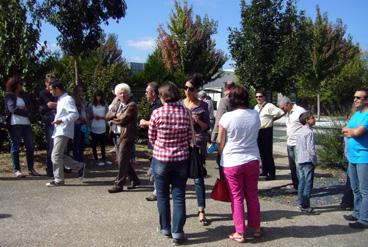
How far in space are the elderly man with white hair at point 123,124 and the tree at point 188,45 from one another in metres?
20.8

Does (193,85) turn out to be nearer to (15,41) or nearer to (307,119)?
(307,119)

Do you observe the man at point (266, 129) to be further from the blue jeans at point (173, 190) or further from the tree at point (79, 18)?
the tree at point (79, 18)

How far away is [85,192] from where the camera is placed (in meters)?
7.19

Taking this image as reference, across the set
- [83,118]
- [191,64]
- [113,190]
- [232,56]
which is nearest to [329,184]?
[113,190]

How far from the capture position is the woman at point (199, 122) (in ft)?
18.4

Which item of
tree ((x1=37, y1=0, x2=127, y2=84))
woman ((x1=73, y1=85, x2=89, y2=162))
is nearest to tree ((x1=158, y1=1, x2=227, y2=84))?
tree ((x1=37, y1=0, x2=127, y2=84))

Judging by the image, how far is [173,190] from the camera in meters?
4.94

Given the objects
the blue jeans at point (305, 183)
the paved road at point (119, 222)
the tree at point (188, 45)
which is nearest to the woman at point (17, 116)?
the paved road at point (119, 222)

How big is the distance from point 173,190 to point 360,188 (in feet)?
8.13

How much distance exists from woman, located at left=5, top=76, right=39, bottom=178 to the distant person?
581cm

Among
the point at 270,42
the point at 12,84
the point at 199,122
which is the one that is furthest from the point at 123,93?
the point at 270,42

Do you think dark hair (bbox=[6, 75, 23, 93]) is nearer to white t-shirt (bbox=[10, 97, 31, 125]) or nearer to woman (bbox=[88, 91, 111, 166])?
white t-shirt (bbox=[10, 97, 31, 125])

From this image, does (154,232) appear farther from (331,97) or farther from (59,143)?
(331,97)

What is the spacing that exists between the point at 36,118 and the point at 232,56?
864 centimetres
